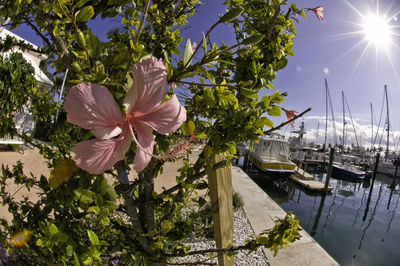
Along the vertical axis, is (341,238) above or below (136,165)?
below

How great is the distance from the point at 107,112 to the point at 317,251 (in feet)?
18.1

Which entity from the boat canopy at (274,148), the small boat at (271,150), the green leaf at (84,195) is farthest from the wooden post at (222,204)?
the boat canopy at (274,148)

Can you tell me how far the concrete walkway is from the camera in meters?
4.10

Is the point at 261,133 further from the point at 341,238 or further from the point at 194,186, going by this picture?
the point at 341,238

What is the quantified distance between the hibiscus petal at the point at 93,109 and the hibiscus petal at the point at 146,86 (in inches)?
1.4

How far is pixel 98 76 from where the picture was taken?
1.47 feet

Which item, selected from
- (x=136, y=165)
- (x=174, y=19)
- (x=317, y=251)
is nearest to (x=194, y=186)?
(x=136, y=165)

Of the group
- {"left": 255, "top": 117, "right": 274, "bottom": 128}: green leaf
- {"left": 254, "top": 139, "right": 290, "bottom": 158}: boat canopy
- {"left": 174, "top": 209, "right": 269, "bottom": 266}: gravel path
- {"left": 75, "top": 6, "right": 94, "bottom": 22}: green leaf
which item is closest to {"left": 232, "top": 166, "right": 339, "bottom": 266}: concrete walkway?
{"left": 174, "top": 209, "right": 269, "bottom": 266}: gravel path

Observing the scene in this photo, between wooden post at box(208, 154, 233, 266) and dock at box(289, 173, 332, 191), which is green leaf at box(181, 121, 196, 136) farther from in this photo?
dock at box(289, 173, 332, 191)

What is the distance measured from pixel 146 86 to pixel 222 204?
3.67 feet

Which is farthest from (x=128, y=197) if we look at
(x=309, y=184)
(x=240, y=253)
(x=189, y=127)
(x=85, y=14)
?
(x=309, y=184)

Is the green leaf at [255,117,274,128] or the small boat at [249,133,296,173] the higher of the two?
the green leaf at [255,117,274,128]

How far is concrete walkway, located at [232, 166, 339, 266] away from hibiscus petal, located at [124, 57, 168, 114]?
176cm

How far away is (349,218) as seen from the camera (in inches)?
479
